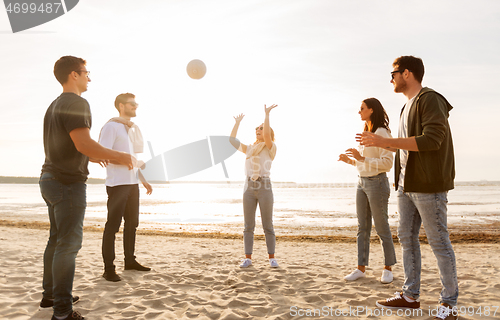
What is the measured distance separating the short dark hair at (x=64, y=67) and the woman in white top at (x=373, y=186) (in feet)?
10.4

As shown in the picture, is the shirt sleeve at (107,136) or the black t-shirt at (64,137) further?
the shirt sleeve at (107,136)

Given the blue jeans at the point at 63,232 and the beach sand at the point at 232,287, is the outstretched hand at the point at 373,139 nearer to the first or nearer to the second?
the beach sand at the point at 232,287

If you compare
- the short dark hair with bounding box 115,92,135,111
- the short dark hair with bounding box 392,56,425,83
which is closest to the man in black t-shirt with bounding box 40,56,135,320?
the short dark hair with bounding box 115,92,135,111

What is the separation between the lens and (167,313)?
9.73ft

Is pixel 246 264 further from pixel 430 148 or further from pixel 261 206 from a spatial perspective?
pixel 430 148

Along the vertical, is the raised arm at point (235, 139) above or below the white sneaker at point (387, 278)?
above

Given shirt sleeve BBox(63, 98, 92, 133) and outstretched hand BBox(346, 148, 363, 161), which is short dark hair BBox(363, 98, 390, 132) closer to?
outstretched hand BBox(346, 148, 363, 161)

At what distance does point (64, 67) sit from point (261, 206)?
10.4 ft

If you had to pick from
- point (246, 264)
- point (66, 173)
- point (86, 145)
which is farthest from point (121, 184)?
point (246, 264)

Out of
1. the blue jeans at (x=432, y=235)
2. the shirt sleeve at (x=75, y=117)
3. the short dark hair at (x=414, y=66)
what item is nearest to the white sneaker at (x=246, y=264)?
the blue jeans at (x=432, y=235)

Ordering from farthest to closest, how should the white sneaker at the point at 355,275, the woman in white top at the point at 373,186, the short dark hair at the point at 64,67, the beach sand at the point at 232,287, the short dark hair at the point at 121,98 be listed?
the short dark hair at the point at 121,98 < the white sneaker at the point at 355,275 < the woman in white top at the point at 373,186 < the beach sand at the point at 232,287 < the short dark hair at the point at 64,67

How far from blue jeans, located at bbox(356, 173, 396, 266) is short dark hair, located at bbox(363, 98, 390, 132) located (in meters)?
0.64

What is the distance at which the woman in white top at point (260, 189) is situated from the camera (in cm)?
484

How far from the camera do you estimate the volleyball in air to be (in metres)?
7.46
